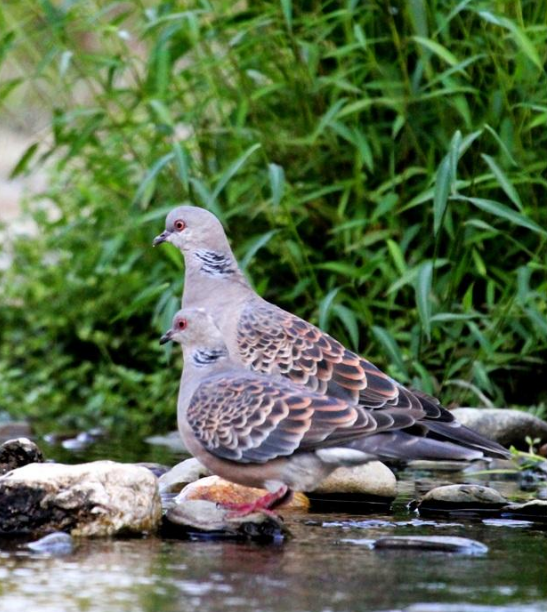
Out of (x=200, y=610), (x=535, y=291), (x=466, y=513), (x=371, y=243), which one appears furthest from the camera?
(x=371, y=243)

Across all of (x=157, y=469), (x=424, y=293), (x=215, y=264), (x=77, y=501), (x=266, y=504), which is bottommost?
(x=157, y=469)

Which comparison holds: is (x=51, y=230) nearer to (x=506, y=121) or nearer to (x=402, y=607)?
(x=506, y=121)

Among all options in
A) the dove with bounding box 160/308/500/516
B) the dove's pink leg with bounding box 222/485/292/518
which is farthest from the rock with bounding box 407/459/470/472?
the dove's pink leg with bounding box 222/485/292/518

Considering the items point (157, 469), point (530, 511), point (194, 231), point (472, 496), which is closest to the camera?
point (530, 511)

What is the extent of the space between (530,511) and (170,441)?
Answer: 2.83 meters

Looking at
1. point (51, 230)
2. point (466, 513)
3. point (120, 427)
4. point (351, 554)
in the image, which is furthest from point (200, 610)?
point (51, 230)

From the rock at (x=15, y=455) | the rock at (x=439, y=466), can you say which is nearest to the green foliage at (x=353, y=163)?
the rock at (x=439, y=466)

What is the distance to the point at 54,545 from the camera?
Answer: 433cm

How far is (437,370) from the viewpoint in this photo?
7.10m

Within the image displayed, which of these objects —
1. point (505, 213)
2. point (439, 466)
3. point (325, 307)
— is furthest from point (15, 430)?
point (505, 213)

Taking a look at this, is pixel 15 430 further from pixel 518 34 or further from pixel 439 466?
pixel 518 34

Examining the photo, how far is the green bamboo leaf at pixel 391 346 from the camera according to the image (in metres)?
6.70

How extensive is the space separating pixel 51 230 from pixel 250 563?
483cm

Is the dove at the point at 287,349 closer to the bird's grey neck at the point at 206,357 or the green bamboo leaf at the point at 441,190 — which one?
the bird's grey neck at the point at 206,357
